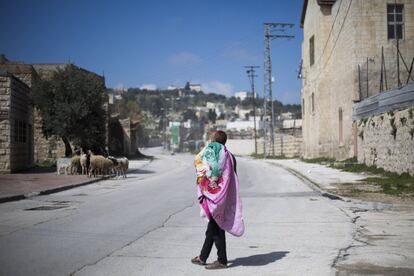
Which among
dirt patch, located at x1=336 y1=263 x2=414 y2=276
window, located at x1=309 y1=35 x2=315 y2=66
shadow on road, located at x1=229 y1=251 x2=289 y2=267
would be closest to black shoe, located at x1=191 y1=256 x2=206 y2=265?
shadow on road, located at x1=229 y1=251 x2=289 y2=267

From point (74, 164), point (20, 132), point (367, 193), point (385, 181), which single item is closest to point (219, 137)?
point (367, 193)

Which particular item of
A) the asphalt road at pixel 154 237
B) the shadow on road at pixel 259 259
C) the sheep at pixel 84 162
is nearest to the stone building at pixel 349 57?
the sheep at pixel 84 162

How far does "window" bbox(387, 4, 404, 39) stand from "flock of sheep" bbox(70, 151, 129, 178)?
19749 mm

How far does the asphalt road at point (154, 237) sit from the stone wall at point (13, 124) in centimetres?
1339

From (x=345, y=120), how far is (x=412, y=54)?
19.8ft

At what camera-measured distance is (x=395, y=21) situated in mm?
37344

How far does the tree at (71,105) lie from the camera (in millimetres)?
31328

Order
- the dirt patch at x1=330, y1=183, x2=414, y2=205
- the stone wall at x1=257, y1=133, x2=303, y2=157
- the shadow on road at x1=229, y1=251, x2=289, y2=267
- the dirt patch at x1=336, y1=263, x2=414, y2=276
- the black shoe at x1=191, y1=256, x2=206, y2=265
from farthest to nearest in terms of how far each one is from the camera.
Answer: the stone wall at x1=257, y1=133, x2=303, y2=157 < the dirt patch at x1=330, y1=183, x2=414, y2=205 < the shadow on road at x1=229, y1=251, x2=289, y2=267 < the black shoe at x1=191, y1=256, x2=206, y2=265 < the dirt patch at x1=336, y1=263, x2=414, y2=276

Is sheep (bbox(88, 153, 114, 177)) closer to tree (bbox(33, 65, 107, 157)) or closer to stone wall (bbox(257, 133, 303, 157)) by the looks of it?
tree (bbox(33, 65, 107, 157))

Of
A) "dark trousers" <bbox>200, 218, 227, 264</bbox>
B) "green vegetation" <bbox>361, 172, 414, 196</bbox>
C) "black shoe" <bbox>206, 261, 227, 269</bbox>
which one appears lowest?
"green vegetation" <bbox>361, 172, 414, 196</bbox>

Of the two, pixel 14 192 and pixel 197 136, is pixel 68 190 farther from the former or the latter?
pixel 197 136

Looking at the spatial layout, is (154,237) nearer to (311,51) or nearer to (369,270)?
(369,270)

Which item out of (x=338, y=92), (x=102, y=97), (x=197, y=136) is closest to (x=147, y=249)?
(x=102, y=97)

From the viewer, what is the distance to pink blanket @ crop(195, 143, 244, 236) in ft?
24.1
